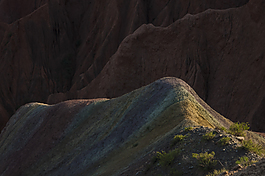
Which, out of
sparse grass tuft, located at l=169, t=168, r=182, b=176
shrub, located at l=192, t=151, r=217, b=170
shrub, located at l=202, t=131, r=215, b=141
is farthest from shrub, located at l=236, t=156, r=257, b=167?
sparse grass tuft, located at l=169, t=168, r=182, b=176

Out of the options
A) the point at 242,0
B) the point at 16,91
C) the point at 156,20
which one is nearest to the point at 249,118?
the point at 242,0

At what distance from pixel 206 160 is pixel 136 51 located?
757 inches

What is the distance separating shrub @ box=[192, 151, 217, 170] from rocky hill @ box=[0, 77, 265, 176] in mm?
143

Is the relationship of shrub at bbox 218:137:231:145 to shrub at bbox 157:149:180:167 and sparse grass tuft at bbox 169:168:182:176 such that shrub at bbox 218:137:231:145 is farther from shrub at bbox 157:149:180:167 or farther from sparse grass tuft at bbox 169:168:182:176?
sparse grass tuft at bbox 169:168:182:176

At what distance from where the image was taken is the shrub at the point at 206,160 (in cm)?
618

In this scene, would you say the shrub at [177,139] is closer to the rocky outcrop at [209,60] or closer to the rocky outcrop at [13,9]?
the rocky outcrop at [209,60]

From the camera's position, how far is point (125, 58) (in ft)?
81.3

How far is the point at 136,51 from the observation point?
2483 cm

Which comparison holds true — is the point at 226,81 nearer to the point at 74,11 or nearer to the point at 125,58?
the point at 125,58

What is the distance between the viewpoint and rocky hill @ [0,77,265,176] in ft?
24.7

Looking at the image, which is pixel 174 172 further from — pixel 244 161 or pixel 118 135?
pixel 118 135

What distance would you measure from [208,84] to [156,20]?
48.1 ft

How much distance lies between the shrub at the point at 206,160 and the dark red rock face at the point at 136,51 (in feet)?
45.6

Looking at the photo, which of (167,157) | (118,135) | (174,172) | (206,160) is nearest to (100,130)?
(118,135)
